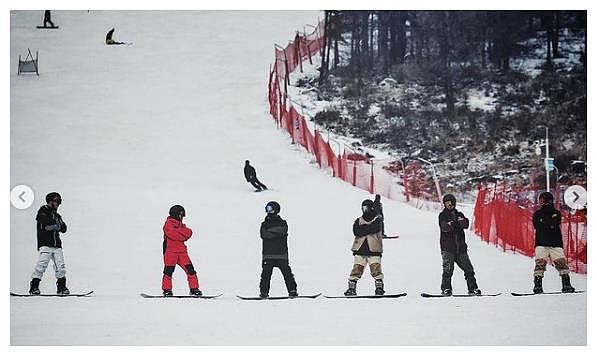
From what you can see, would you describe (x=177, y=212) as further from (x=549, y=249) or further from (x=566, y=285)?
(x=566, y=285)

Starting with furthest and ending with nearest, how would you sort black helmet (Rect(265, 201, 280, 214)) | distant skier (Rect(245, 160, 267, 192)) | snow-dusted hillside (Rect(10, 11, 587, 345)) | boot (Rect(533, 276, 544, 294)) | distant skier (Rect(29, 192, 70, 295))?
distant skier (Rect(245, 160, 267, 192)), black helmet (Rect(265, 201, 280, 214)), boot (Rect(533, 276, 544, 294)), distant skier (Rect(29, 192, 70, 295)), snow-dusted hillside (Rect(10, 11, 587, 345))

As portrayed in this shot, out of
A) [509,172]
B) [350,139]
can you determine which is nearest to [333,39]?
[350,139]

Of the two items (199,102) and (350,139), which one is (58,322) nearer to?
(199,102)

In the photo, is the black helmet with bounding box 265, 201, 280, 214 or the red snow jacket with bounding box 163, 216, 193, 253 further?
the black helmet with bounding box 265, 201, 280, 214

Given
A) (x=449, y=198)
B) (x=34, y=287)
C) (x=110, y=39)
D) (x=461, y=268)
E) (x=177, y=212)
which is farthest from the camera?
(x=110, y=39)

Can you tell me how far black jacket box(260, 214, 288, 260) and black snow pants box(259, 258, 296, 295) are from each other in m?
0.05

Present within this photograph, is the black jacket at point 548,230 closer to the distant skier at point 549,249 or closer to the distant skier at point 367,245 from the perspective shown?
the distant skier at point 549,249

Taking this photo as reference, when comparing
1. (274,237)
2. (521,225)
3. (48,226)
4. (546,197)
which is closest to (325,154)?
(274,237)

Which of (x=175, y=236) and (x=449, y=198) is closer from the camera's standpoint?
(x=175, y=236)

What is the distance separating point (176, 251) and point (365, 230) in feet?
5.61

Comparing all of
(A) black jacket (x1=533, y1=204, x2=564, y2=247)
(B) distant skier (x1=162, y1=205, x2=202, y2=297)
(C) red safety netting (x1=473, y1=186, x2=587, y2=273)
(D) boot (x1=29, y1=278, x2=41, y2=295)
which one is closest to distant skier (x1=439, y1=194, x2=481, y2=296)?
(C) red safety netting (x1=473, y1=186, x2=587, y2=273)

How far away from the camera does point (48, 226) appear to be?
34.5 ft

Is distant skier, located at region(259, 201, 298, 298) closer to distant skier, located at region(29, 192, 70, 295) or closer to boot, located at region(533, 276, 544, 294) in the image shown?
distant skier, located at region(29, 192, 70, 295)

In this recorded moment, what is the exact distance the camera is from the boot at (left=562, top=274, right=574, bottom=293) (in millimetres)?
10578
